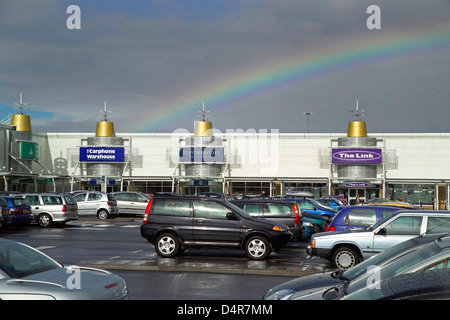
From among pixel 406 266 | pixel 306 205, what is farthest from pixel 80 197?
pixel 406 266

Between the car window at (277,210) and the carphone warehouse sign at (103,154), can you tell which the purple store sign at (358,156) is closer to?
the carphone warehouse sign at (103,154)

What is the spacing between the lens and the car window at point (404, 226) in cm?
1388

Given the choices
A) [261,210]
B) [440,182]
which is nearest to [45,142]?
[440,182]

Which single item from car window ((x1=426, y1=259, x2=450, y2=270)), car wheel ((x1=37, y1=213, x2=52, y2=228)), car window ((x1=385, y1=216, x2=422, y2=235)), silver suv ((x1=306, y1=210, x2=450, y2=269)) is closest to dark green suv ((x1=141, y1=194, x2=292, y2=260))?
silver suv ((x1=306, y1=210, x2=450, y2=269))

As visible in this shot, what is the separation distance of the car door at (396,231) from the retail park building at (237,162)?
42169 millimetres

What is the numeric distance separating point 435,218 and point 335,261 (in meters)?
2.63

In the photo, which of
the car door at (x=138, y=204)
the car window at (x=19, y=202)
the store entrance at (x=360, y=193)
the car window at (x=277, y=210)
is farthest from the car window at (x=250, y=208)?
the store entrance at (x=360, y=193)

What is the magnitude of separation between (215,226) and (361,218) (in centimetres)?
411

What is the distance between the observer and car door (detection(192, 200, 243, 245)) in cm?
1627

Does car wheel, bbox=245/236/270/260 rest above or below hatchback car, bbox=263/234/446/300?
below

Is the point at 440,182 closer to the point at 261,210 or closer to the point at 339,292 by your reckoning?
the point at 261,210

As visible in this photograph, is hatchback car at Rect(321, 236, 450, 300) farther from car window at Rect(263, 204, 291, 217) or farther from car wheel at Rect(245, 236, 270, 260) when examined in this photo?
car window at Rect(263, 204, 291, 217)

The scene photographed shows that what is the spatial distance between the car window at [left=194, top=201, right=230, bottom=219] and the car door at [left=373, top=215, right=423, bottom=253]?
14.8 ft

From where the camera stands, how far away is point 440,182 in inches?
2180
